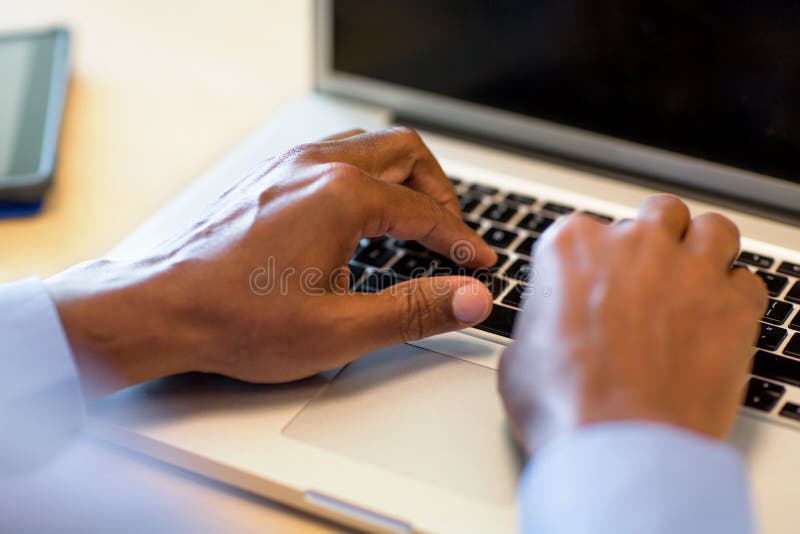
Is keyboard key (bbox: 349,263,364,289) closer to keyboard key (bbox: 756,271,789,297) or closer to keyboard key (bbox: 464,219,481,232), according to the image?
keyboard key (bbox: 464,219,481,232)

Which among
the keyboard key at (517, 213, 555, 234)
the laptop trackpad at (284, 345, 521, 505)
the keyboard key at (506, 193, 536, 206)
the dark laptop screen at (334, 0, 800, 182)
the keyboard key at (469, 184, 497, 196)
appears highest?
the dark laptop screen at (334, 0, 800, 182)

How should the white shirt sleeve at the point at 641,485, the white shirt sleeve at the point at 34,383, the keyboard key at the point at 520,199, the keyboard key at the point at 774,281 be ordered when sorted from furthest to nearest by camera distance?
the keyboard key at the point at 520,199
the keyboard key at the point at 774,281
the white shirt sleeve at the point at 34,383
the white shirt sleeve at the point at 641,485

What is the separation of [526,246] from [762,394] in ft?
0.75

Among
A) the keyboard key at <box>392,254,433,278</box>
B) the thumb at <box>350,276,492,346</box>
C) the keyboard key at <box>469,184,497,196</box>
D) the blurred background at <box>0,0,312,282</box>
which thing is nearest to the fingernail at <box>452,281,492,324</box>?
the thumb at <box>350,276,492,346</box>

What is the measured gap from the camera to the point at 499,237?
0.76 m

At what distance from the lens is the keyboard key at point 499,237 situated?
2.48 feet

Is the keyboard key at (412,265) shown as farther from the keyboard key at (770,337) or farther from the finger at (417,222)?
the keyboard key at (770,337)

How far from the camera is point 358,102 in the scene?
96 cm

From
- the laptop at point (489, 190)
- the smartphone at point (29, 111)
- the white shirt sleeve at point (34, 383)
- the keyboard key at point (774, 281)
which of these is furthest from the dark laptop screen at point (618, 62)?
the white shirt sleeve at point (34, 383)

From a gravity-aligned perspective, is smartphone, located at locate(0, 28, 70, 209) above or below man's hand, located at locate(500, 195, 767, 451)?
above

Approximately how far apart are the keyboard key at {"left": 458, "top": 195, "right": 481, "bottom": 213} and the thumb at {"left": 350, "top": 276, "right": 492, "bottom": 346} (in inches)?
7.1

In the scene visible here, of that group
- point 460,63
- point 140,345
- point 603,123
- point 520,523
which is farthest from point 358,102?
point 520,523

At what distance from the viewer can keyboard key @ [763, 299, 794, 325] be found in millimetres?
674

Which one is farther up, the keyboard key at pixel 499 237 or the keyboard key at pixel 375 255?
the keyboard key at pixel 499 237
